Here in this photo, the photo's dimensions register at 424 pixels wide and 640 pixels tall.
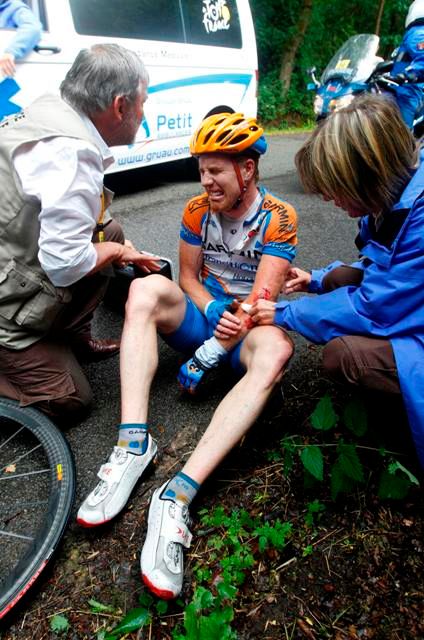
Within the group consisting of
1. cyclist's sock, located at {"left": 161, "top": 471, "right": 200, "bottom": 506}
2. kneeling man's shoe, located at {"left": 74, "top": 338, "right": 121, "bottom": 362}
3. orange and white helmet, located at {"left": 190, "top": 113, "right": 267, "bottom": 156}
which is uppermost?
orange and white helmet, located at {"left": 190, "top": 113, "right": 267, "bottom": 156}

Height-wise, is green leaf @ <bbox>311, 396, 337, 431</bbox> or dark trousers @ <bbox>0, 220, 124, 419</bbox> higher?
green leaf @ <bbox>311, 396, 337, 431</bbox>

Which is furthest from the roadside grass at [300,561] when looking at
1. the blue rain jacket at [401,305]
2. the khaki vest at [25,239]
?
the khaki vest at [25,239]

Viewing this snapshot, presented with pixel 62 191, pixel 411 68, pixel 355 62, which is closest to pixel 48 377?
pixel 62 191

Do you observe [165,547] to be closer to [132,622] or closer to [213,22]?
[132,622]

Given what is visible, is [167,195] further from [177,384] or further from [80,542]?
[80,542]

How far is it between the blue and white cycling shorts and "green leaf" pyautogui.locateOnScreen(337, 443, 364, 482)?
681 millimetres

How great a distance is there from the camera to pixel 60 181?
1.68 metres

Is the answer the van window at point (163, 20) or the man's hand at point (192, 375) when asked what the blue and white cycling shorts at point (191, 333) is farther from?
the van window at point (163, 20)

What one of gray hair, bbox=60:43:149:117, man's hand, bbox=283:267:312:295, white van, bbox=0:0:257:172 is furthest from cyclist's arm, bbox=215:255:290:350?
white van, bbox=0:0:257:172

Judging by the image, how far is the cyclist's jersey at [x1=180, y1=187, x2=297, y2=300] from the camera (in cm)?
214

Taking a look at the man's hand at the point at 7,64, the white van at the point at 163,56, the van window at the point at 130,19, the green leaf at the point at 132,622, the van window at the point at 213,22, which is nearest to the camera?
the green leaf at the point at 132,622

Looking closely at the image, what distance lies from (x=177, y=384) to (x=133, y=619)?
127 centimetres

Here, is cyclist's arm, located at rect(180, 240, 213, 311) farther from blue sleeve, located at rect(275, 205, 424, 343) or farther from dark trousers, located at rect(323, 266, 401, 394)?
dark trousers, located at rect(323, 266, 401, 394)

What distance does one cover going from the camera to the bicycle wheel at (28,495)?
4.93ft
